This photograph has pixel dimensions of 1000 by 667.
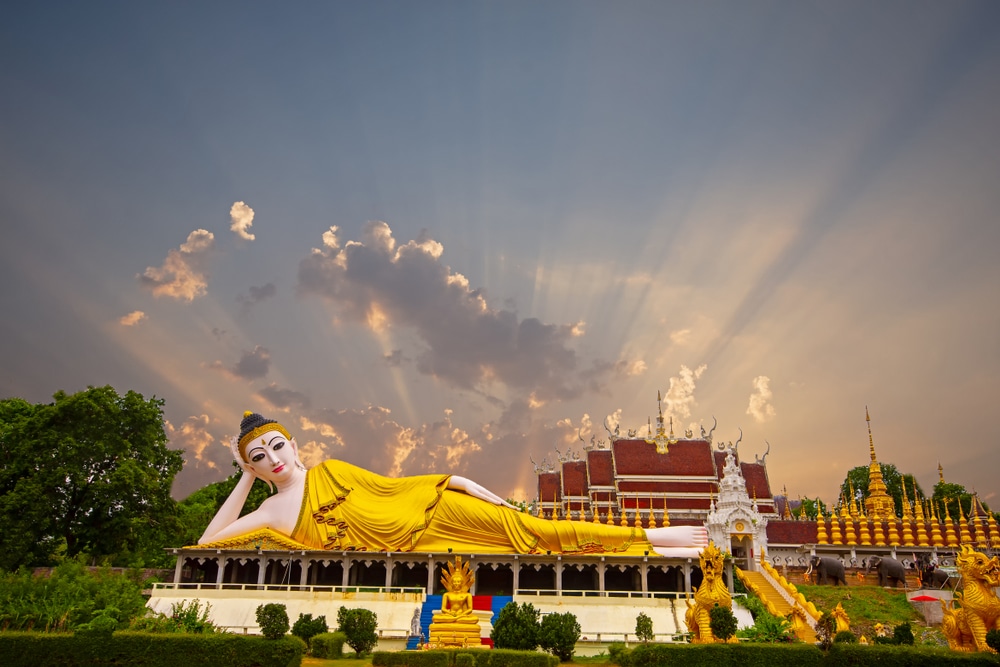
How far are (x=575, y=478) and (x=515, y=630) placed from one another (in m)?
26.7

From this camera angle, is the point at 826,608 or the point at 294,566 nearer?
the point at 826,608

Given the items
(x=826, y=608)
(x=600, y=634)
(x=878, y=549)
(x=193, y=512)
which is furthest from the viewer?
(x=193, y=512)

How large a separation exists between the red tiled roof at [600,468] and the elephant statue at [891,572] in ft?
52.2

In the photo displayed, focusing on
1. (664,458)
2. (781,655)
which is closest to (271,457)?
(781,655)

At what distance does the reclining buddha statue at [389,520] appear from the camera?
32250mm

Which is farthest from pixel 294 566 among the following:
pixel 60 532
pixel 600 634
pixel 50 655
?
pixel 50 655

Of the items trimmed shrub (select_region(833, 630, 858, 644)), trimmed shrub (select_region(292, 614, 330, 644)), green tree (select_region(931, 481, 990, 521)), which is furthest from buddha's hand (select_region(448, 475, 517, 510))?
green tree (select_region(931, 481, 990, 521))

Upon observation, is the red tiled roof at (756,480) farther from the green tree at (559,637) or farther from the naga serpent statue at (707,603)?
the green tree at (559,637)

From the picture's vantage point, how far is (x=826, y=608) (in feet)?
96.4

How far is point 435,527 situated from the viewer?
1300 inches

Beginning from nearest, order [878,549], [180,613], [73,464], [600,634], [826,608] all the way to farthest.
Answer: [180,613], [600,634], [826,608], [73,464], [878,549]

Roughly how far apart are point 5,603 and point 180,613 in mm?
4926

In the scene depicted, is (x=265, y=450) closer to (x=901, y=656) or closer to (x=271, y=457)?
(x=271, y=457)

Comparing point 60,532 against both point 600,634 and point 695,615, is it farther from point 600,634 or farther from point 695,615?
point 695,615
